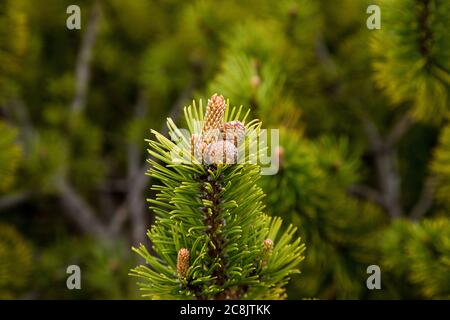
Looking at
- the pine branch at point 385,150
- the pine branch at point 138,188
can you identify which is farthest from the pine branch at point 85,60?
the pine branch at point 385,150

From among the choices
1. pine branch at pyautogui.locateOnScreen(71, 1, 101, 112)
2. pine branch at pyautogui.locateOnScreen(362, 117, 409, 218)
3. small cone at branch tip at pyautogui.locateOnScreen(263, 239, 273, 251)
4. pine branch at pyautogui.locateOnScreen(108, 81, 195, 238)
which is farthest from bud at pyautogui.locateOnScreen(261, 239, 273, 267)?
pine branch at pyautogui.locateOnScreen(71, 1, 101, 112)

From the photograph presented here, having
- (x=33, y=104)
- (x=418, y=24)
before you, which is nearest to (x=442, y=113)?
(x=418, y=24)

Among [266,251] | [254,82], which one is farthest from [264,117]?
[266,251]

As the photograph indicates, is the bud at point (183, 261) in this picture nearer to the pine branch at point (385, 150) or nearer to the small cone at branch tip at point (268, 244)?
the small cone at branch tip at point (268, 244)

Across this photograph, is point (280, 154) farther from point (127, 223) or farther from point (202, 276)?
point (127, 223)

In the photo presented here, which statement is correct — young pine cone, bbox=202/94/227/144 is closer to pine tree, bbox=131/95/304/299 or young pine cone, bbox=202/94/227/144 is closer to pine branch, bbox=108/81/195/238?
pine tree, bbox=131/95/304/299

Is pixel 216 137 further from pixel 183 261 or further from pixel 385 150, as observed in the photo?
pixel 385 150
